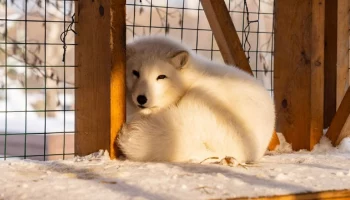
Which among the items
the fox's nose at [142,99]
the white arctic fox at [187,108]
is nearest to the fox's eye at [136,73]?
the white arctic fox at [187,108]

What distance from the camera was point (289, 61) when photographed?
11.5ft

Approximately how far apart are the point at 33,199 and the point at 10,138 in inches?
227

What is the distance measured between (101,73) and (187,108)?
17.1 inches

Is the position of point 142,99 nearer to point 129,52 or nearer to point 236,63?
point 129,52

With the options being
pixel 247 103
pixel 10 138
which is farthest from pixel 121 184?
pixel 10 138

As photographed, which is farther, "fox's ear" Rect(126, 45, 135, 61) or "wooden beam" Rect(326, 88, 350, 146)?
"wooden beam" Rect(326, 88, 350, 146)

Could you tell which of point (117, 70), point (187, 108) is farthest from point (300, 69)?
point (117, 70)

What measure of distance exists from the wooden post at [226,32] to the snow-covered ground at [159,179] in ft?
2.92

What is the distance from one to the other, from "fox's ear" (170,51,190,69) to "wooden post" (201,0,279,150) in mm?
458

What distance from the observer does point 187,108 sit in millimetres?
2760

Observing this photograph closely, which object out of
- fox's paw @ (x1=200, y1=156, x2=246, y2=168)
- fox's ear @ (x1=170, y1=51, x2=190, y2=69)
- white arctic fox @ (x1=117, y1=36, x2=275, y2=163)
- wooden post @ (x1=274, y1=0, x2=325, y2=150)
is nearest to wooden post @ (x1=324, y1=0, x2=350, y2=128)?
wooden post @ (x1=274, y1=0, x2=325, y2=150)

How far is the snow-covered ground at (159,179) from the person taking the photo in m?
1.89

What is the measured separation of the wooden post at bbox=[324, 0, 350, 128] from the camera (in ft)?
12.5

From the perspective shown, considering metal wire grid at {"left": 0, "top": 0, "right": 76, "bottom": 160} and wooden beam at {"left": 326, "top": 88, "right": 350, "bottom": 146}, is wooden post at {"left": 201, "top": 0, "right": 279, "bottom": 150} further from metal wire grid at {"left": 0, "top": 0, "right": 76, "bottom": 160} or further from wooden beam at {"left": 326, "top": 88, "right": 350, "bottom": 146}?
metal wire grid at {"left": 0, "top": 0, "right": 76, "bottom": 160}
